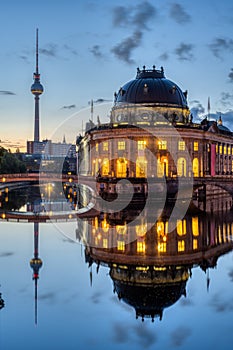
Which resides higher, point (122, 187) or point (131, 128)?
point (131, 128)

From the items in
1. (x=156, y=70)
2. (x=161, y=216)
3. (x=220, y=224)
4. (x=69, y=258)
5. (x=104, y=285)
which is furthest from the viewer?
(x=156, y=70)

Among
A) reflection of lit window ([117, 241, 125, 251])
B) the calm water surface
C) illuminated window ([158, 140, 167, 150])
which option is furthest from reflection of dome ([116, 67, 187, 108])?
reflection of lit window ([117, 241, 125, 251])

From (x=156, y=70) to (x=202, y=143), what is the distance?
24.2 m

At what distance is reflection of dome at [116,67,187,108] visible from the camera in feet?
329

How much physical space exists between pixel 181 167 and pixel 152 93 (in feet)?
62.4

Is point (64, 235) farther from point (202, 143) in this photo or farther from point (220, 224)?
point (202, 143)

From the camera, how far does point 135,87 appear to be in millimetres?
102812

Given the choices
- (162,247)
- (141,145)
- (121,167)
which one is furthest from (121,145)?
(162,247)

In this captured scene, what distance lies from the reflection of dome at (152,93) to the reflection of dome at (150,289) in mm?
76623

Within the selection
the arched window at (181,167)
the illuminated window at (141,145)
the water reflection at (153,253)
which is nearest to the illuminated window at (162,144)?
the illuminated window at (141,145)

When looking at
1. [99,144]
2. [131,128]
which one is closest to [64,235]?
[131,128]

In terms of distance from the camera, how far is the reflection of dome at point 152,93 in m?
100

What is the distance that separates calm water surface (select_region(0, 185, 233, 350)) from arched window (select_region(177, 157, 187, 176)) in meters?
54.6

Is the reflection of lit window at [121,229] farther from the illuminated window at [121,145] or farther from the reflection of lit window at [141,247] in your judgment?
the illuminated window at [121,145]
